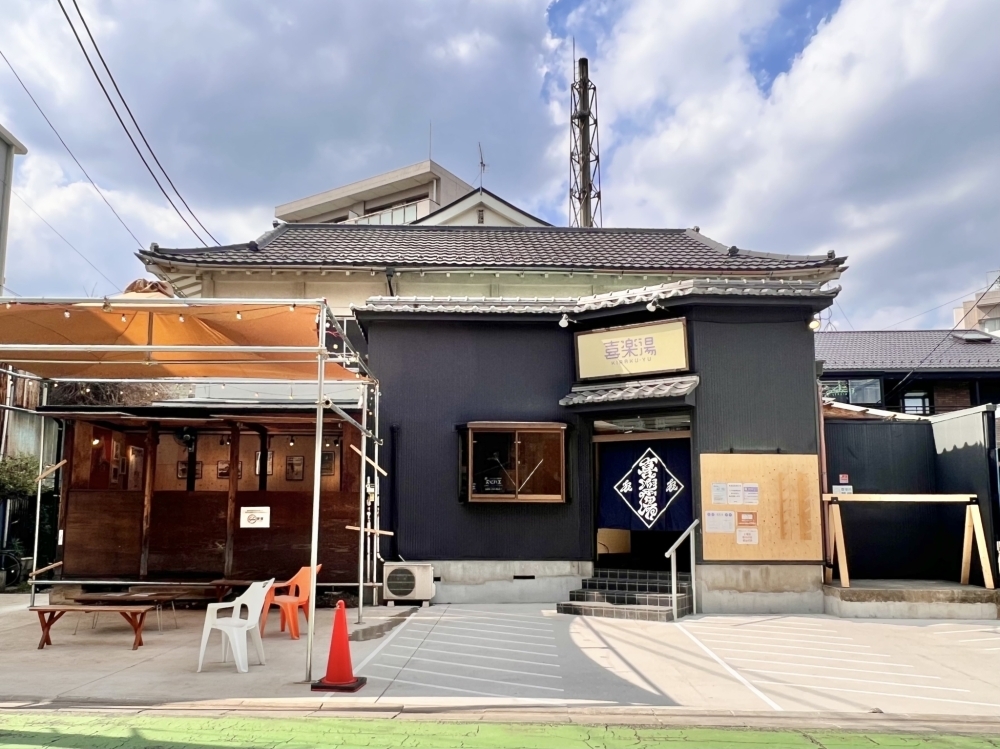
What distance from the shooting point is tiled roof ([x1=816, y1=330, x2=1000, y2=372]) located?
23.0 m

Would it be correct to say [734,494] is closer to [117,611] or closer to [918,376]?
[117,611]

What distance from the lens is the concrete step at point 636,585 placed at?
1140 cm

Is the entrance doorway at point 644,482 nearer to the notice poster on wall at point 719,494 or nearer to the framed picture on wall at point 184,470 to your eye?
the notice poster on wall at point 719,494

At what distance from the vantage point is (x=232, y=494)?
496 inches

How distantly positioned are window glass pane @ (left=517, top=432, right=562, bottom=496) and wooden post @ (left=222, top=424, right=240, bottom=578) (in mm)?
4632

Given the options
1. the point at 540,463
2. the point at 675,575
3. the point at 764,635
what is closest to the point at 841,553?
the point at 764,635

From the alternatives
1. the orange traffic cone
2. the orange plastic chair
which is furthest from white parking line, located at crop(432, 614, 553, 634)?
the orange traffic cone

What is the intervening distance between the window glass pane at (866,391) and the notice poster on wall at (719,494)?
14.3 meters

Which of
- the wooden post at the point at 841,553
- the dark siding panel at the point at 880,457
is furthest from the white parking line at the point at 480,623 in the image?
the dark siding panel at the point at 880,457

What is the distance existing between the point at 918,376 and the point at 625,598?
1600cm

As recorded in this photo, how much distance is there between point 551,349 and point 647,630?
4.88 meters

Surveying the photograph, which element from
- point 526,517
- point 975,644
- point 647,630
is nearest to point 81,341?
point 526,517

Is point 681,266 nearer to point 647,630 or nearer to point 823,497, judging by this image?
point 823,497

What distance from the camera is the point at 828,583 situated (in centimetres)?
1159
